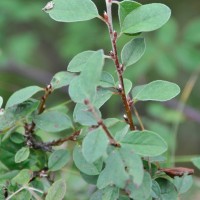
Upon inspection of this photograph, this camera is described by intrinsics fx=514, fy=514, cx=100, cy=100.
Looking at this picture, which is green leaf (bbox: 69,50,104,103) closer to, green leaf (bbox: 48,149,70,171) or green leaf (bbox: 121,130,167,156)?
green leaf (bbox: 121,130,167,156)

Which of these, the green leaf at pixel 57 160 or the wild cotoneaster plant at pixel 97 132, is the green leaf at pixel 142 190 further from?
the green leaf at pixel 57 160

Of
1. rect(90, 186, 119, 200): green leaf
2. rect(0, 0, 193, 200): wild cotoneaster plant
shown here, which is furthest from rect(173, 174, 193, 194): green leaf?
rect(90, 186, 119, 200): green leaf

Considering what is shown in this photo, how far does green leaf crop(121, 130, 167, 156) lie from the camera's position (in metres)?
0.73

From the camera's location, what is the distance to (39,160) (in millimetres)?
951

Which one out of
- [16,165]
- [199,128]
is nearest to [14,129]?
[16,165]

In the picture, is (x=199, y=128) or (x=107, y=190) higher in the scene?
(x=107, y=190)

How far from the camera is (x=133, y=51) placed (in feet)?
2.73

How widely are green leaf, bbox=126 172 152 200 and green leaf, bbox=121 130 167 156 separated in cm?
5

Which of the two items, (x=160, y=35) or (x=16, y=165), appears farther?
(x=160, y=35)

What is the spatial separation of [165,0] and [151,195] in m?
2.34

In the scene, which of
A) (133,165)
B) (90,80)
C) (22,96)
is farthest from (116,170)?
(22,96)

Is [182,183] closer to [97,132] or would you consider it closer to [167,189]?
[167,189]

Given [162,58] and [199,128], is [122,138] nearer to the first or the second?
[162,58]

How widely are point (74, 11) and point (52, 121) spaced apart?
0.19 meters
